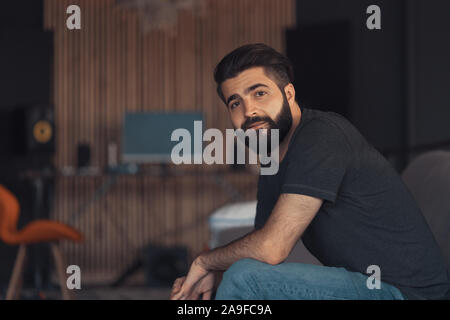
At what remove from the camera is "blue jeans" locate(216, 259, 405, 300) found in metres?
1.24

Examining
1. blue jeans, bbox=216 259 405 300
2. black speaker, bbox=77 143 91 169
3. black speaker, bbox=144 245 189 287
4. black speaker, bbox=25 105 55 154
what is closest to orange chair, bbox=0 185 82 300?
black speaker, bbox=144 245 189 287

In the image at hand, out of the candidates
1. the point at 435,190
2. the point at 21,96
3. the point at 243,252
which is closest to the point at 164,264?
the point at 21,96

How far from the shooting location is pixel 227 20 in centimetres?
541

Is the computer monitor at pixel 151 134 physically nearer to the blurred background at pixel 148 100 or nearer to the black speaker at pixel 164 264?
the blurred background at pixel 148 100

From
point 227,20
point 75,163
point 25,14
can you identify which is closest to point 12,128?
point 75,163

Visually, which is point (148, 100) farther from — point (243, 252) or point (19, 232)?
point (243, 252)

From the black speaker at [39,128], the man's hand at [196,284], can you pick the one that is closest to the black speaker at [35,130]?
the black speaker at [39,128]

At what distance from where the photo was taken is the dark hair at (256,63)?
1.34 metres

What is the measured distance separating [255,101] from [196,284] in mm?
492

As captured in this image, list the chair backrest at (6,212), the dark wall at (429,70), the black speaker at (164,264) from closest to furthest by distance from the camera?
the chair backrest at (6,212)
the dark wall at (429,70)
the black speaker at (164,264)

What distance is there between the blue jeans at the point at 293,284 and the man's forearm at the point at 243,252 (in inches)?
0.8

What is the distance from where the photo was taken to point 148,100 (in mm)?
5312
